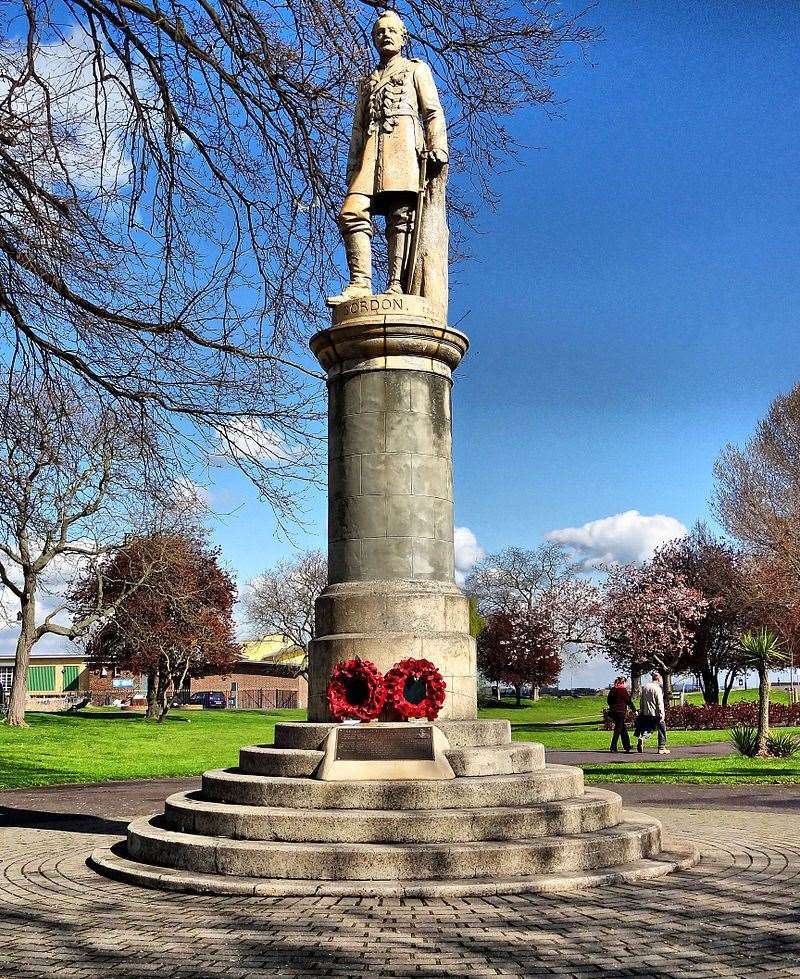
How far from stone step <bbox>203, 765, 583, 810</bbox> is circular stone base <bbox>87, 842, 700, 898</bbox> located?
40.3 inches

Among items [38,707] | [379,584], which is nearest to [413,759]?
[379,584]

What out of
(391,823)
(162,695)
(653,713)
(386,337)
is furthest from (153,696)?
(391,823)

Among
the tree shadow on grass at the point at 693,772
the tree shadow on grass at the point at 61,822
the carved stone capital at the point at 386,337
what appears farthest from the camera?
the tree shadow on grass at the point at 693,772

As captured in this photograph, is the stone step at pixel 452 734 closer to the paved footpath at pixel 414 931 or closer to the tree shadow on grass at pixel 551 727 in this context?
the paved footpath at pixel 414 931

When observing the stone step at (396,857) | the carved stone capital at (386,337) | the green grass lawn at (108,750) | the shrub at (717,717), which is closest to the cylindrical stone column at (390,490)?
the carved stone capital at (386,337)

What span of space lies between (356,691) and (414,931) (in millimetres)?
3688

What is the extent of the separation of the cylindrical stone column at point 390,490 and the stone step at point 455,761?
0.97 m

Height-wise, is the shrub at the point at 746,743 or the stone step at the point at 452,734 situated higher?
the stone step at the point at 452,734

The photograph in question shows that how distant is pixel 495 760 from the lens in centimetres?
912

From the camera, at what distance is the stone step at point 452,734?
9.43 metres

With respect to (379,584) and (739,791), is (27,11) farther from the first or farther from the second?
(739,791)

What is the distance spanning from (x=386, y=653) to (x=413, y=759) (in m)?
1.43

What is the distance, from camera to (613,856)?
789 centimetres

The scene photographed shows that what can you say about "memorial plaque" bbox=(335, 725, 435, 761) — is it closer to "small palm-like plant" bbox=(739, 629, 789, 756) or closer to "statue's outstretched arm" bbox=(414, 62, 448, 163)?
"statue's outstretched arm" bbox=(414, 62, 448, 163)
